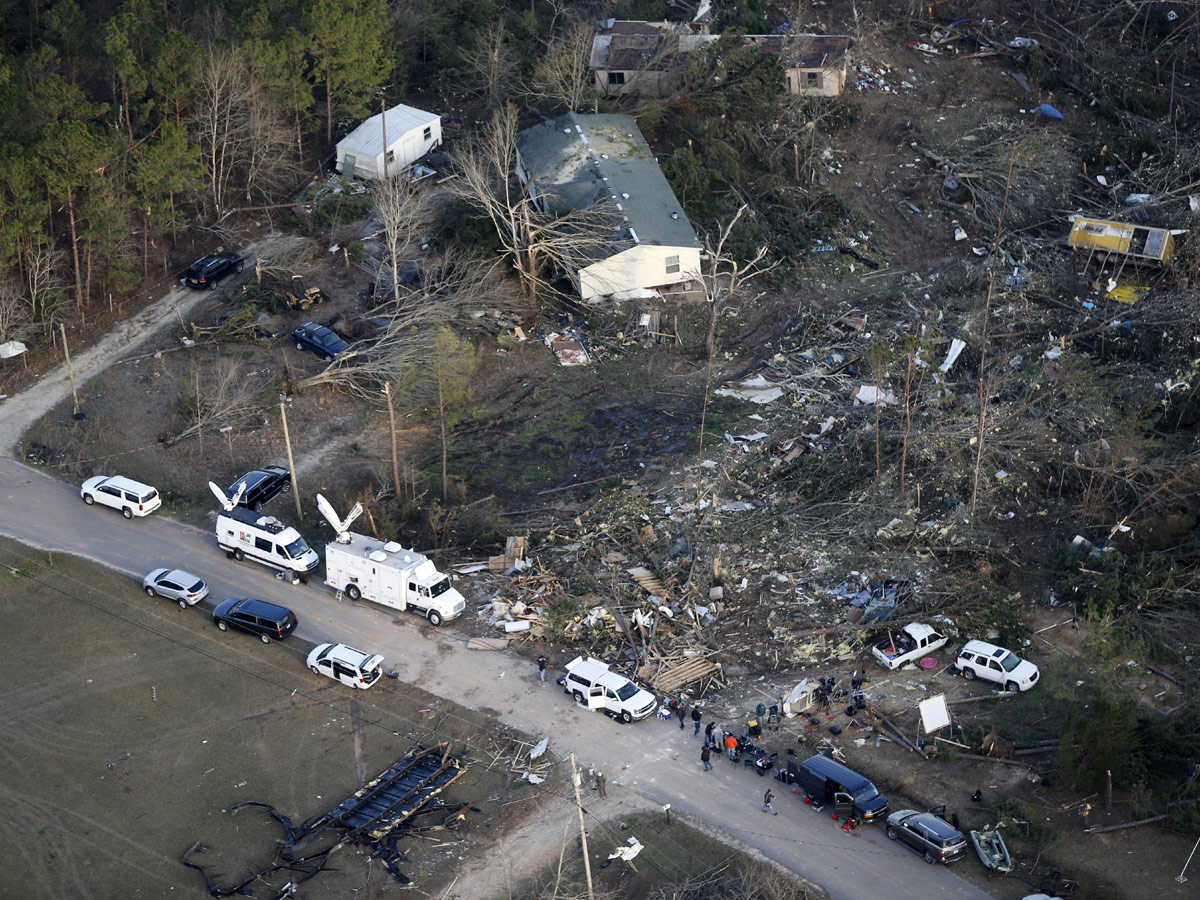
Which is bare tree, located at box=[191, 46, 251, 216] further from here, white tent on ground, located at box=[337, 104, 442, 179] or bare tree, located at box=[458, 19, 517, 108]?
bare tree, located at box=[458, 19, 517, 108]

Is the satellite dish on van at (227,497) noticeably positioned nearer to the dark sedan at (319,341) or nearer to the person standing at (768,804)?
the dark sedan at (319,341)

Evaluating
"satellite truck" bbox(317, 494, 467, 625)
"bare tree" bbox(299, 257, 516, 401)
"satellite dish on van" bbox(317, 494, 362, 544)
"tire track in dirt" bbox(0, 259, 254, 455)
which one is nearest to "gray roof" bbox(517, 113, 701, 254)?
"bare tree" bbox(299, 257, 516, 401)

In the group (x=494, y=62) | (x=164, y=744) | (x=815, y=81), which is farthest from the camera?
(x=815, y=81)

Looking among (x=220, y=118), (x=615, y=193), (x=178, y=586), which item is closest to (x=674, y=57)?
(x=615, y=193)

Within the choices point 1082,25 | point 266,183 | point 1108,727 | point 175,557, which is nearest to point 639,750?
point 1108,727

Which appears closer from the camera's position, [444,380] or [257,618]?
[257,618]

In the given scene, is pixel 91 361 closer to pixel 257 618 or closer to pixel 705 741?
pixel 257 618
